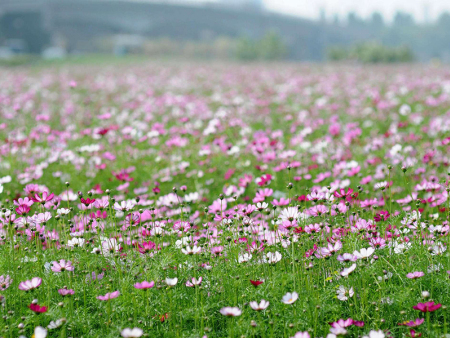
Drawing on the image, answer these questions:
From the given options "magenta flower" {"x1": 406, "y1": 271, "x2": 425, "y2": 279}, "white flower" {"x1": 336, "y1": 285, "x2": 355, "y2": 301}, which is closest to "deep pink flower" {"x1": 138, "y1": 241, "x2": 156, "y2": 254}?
"white flower" {"x1": 336, "y1": 285, "x2": 355, "y2": 301}

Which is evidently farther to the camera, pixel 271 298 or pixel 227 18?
pixel 227 18

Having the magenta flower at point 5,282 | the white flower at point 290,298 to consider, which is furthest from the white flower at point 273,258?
the magenta flower at point 5,282

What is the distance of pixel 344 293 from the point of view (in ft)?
5.83

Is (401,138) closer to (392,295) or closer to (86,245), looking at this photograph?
(392,295)

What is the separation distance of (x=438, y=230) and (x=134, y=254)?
140cm

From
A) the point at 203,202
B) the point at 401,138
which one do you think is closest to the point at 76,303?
the point at 203,202

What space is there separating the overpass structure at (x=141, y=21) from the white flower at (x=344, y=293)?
48197 mm

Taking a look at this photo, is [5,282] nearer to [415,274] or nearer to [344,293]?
[344,293]

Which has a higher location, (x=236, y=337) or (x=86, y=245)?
(x=86, y=245)

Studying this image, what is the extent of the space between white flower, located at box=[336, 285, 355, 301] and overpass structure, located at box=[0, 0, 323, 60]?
48197 millimetres

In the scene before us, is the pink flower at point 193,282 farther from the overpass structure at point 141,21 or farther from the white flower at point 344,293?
the overpass structure at point 141,21

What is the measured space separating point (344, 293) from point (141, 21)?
185ft

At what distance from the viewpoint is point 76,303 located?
1.81m

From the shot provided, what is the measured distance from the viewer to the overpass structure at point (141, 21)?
46.8m
